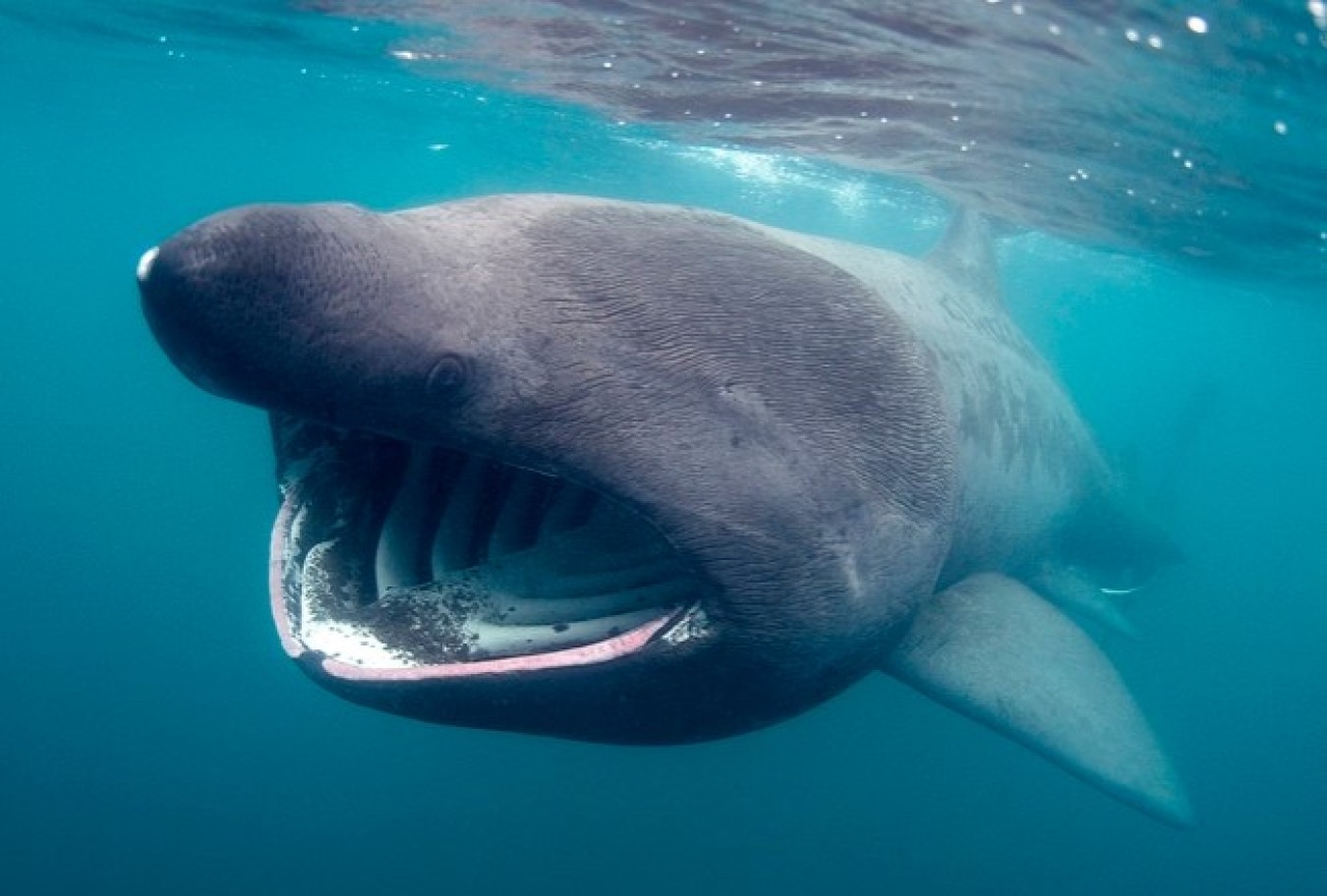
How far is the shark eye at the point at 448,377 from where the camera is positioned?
292 cm

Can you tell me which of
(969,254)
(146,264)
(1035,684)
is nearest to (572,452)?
(146,264)

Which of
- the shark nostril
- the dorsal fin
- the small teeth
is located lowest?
the small teeth

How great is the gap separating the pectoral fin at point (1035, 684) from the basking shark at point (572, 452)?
1.16 meters

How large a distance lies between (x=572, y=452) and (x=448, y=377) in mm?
453

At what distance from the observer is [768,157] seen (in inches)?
793

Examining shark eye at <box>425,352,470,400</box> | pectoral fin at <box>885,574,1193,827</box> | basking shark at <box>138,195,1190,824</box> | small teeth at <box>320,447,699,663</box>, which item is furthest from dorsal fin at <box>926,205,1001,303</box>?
shark eye at <box>425,352,470,400</box>

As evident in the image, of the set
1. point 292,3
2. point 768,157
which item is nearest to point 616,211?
point 292,3

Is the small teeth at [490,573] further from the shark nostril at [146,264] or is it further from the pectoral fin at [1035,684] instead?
the pectoral fin at [1035,684]

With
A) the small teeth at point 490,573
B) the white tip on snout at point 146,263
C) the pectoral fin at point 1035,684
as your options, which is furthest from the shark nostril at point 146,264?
the pectoral fin at point 1035,684

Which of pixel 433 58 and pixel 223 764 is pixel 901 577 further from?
pixel 223 764

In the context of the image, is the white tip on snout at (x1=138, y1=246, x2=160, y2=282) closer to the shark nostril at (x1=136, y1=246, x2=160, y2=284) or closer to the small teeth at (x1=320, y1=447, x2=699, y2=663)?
the shark nostril at (x1=136, y1=246, x2=160, y2=284)

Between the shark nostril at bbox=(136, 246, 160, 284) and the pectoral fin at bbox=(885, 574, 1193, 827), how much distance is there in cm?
391

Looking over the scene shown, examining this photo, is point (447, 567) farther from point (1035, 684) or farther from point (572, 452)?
point (1035, 684)

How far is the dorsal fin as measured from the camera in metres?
9.22
